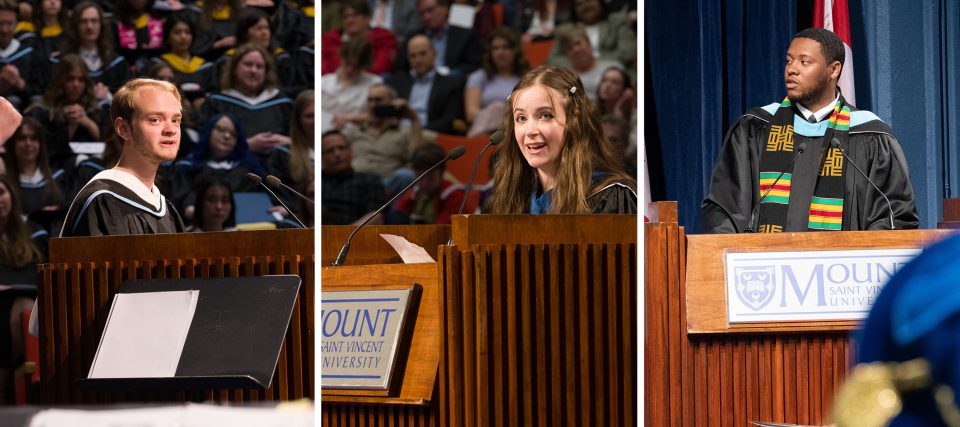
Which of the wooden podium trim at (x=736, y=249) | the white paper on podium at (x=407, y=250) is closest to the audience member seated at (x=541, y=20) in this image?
the white paper on podium at (x=407, y=250)

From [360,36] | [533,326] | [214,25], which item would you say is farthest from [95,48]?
[533,326]

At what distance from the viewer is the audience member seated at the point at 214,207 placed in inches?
173

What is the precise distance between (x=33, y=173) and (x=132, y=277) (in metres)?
1.93

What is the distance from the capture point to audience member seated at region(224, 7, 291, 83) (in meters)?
5.12

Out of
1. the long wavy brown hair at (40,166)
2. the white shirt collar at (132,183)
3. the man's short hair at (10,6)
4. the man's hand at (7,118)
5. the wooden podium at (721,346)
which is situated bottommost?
the wooden podium at (721,346)

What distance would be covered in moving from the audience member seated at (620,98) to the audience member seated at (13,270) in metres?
3.22

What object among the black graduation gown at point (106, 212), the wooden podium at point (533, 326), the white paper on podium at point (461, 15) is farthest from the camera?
the white paper on podium at point (461, 15)

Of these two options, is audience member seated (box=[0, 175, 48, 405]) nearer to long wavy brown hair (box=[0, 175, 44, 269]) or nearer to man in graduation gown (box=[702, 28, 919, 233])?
long wavy brown hair (box=[0, 175, 44, 269])

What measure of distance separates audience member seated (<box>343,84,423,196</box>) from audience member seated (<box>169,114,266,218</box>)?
1.53 metres

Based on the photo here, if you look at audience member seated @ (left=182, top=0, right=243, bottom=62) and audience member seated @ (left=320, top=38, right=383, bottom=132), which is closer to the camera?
audience member seated @ (left=182, top=0, right=243, bottom=62)

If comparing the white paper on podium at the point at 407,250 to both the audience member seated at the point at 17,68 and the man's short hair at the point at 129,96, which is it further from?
the audience member seated at the point at 17,68

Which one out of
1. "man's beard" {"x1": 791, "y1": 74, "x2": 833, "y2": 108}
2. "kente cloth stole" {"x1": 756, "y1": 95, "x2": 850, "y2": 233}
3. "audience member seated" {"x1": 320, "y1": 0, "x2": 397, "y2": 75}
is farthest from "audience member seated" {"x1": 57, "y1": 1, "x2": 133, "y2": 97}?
"man's beard" {"x1": 791, "y1": 74, "x2": 833, "y2": 108}

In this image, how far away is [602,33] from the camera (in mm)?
6465

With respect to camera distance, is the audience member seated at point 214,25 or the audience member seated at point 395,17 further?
the audience member seated at point 395,17
